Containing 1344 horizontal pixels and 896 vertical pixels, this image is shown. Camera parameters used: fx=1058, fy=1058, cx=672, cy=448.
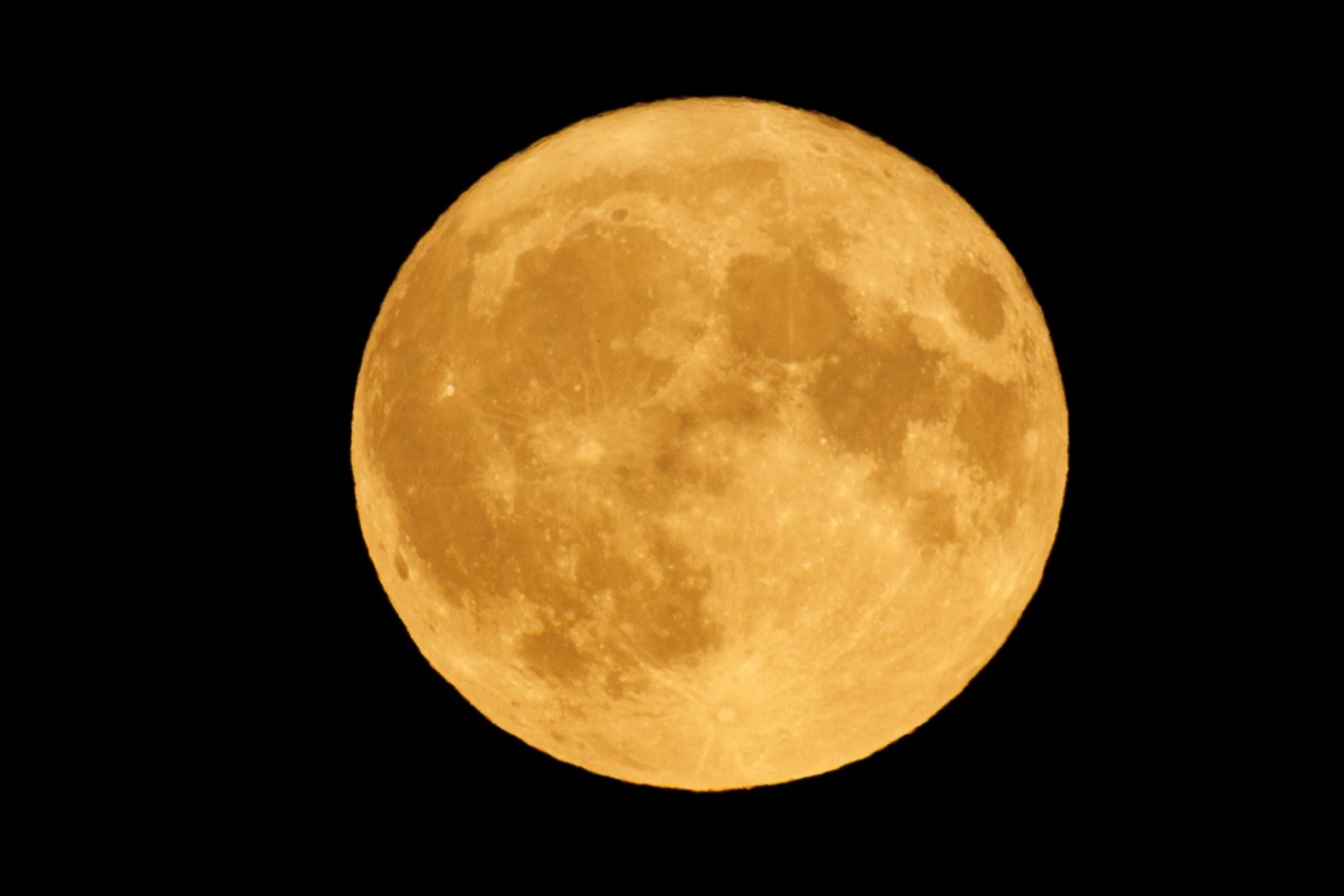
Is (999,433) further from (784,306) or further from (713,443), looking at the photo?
(713,443)

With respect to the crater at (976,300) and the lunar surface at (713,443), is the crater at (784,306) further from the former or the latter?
the crater at (976,300)

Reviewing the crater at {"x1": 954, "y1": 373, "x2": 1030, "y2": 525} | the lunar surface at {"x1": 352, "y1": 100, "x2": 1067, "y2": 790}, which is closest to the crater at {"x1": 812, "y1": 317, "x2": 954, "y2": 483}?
the lunar surface at {"x1": 352, "y1": 100, "x2": 1067, "y2": 790}

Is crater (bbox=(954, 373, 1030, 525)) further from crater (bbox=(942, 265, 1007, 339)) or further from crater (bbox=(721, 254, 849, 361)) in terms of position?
crater (bbox=(721, 254, 849, 361))

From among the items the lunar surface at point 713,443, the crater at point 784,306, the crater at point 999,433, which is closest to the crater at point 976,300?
the lunar surface at point 713,443

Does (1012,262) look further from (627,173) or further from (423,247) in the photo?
(423,247)

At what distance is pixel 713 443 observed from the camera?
3.29 m

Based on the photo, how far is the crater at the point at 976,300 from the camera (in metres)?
3.64

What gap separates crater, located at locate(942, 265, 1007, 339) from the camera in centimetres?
364

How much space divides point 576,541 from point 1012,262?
82.7 inches

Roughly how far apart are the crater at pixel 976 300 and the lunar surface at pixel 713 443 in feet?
0.03

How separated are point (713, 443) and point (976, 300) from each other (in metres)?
1.14

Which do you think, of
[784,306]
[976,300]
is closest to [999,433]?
[976,300]

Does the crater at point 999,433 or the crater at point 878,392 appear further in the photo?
the crater at point 999,433

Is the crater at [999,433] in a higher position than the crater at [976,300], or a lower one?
lower
